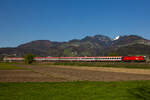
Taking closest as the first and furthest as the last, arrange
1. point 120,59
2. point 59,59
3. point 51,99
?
point 51,99 → point 120,59 → point 59,59

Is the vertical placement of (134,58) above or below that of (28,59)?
below

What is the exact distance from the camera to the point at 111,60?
123m

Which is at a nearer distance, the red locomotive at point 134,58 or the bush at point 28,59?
the red locomotive at point 134,58

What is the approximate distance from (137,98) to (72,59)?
449 ft

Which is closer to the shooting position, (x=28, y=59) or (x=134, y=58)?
(x=134, y=58)

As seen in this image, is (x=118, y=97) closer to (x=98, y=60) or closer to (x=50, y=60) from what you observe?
(x=98, y=60)

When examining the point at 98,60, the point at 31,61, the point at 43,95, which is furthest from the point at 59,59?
the point at 43,95

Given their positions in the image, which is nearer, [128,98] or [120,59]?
[128,98]

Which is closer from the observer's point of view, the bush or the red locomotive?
the red locomotive

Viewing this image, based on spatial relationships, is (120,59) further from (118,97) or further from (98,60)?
(118,97)

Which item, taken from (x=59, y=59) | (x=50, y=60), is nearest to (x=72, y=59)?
(x=59, y=59)

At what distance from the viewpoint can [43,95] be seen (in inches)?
586

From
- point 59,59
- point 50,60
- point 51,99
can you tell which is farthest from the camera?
point 50,60

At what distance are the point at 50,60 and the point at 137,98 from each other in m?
166
